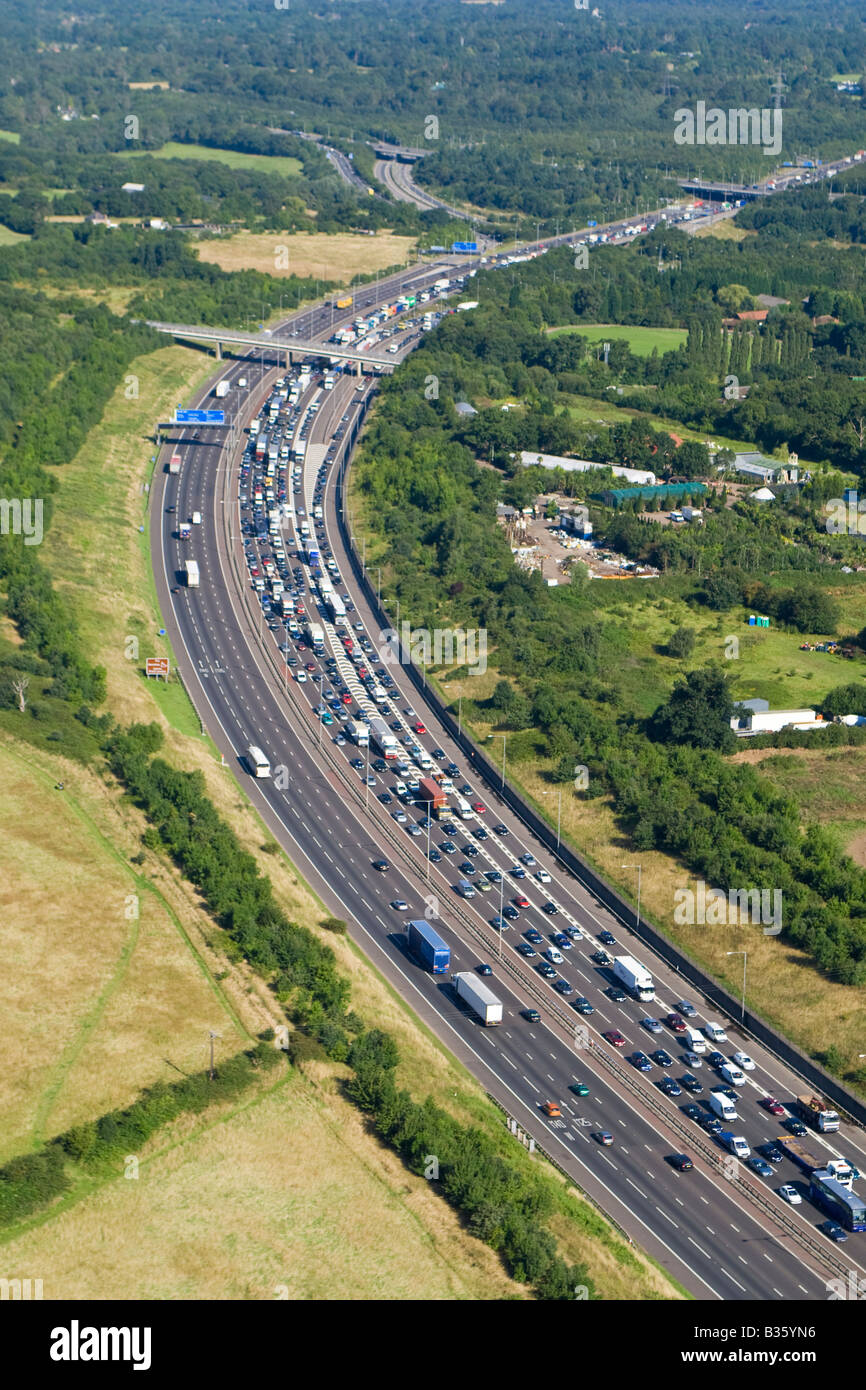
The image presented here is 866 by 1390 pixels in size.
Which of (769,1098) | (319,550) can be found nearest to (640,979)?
(769,1098)

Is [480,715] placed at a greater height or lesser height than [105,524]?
lesser

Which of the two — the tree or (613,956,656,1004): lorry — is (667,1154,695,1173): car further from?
the tree

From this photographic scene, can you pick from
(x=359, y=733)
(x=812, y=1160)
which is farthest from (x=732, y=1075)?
(x=359, y=733)

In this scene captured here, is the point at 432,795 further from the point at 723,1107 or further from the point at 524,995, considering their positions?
the point at 723,1107

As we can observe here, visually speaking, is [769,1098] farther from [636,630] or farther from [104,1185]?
[636,630]

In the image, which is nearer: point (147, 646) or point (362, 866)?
point (362, 866)

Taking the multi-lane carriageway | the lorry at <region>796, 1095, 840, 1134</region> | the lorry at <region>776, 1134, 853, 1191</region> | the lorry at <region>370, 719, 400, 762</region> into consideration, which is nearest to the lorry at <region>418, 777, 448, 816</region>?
the multi-lane carriageway

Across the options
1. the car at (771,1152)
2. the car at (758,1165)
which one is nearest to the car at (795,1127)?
the car at (771,1152)
